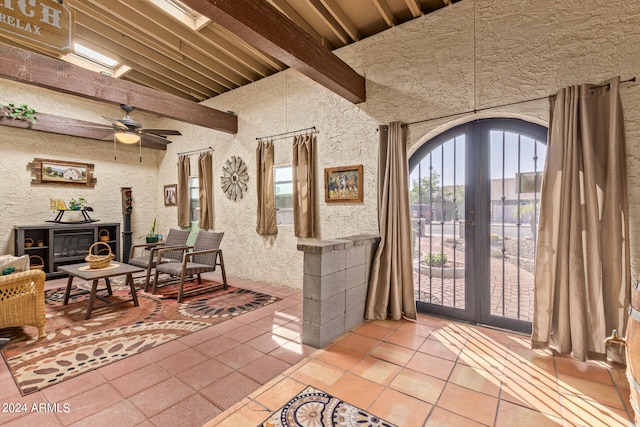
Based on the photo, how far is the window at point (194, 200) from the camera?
581 centimetres

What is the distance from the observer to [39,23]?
1.31 meters

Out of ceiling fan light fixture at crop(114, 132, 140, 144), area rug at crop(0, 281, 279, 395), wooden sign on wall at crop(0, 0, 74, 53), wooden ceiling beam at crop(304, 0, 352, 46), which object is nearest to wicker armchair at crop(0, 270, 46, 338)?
area rug at crop(0, 281, 279, 395)

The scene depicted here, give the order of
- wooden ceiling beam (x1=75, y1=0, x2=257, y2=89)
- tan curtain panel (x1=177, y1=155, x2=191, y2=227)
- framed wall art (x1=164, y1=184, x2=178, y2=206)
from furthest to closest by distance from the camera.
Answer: framed wall art (x1=164, y1=184, x2=178, y2=206) → tan curtain panel (x1=177, y1=155, x2=191, y2=227) → wooden ceiling beam (x1=75, y1=0, x2=257, y2=89)

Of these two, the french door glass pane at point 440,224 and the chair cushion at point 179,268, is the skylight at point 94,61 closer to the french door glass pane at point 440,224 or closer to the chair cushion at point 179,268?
the chair cushion at point 179,268

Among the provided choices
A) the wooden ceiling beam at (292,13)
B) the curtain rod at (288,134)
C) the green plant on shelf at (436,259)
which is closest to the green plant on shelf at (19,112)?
the curtain rod at (288,134)

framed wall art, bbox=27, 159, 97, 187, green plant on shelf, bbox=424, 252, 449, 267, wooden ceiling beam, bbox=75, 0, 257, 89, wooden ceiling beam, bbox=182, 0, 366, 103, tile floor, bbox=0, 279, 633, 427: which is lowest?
tile floor, bbox=0, 279, 633, 427

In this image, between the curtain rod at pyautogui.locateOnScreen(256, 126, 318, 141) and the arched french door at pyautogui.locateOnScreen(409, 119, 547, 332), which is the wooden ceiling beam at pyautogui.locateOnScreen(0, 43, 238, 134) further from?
the arched french door at pyautogui.locateOnScreen(409, 119, 547, 332)

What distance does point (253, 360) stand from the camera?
2.29 m

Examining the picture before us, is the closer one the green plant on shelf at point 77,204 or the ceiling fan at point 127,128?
the ceiling fan at point 127,128

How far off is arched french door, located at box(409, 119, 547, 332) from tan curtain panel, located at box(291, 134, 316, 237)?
1345 mm

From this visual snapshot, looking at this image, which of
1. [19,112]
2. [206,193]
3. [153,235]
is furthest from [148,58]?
[153,235]

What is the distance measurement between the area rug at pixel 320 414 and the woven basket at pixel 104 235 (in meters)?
5.44

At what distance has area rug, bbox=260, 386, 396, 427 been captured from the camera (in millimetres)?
1604

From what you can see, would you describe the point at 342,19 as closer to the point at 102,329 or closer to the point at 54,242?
the point at 102,329
